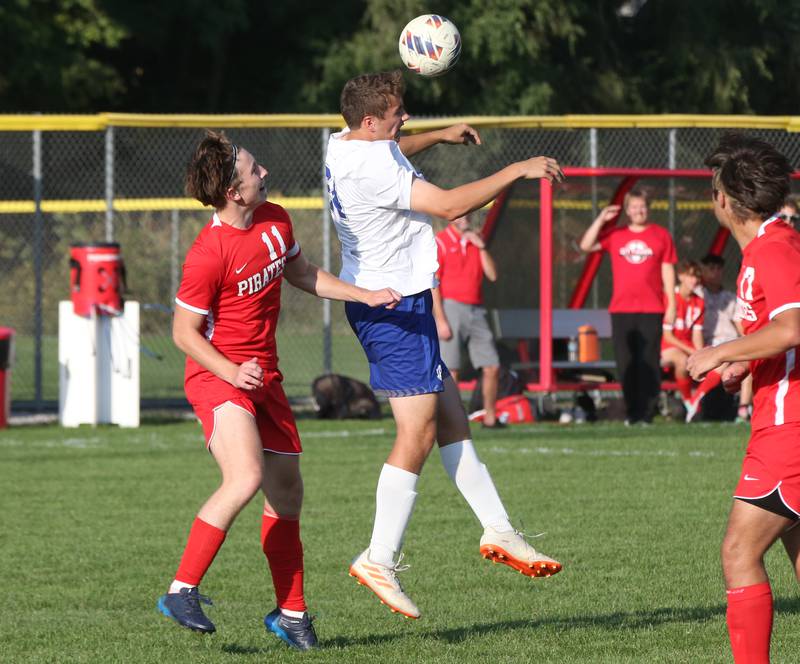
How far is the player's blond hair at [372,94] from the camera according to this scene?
6059 millimetres

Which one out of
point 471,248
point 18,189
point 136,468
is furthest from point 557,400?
point 18,189

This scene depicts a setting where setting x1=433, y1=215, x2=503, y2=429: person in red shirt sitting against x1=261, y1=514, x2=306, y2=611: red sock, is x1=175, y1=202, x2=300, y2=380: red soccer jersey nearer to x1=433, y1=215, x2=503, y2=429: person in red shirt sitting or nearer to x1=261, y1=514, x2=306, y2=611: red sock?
x1=261, y1=514, x2=306, y2=611: red sock

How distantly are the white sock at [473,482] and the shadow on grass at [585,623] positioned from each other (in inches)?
17.9

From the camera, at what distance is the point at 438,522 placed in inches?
353

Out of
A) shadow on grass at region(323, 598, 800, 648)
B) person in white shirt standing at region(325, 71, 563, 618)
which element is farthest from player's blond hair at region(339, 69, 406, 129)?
shadow on grass at region(323, 598, 800, 648)

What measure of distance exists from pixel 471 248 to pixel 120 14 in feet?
58.8

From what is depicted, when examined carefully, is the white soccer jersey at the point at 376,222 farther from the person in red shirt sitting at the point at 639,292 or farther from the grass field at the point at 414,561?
the person in red shirt sitting at the point at 639,292

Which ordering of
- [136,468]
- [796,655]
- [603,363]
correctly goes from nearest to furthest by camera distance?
[796,655]
[136,468]
[603,363]

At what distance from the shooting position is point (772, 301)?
466 cm

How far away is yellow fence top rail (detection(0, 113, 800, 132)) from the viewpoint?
14961 millimetres

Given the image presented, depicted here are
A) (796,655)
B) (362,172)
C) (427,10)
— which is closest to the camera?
(796,655)

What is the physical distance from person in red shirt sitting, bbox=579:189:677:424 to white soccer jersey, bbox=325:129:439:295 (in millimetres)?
7765

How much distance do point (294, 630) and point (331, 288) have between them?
1.34 meters

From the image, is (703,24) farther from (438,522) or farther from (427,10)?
(438,522)
